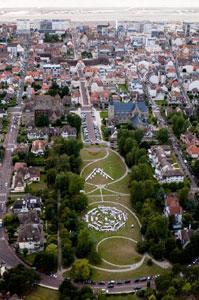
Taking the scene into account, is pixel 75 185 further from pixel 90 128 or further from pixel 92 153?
pixel 90 128

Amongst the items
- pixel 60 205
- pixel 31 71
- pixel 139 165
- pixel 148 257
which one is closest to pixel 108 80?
pixel 31 71

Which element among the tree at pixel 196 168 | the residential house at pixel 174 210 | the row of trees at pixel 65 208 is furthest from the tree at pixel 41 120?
the residential house at pixel 174 210

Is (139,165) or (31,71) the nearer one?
(139,165)

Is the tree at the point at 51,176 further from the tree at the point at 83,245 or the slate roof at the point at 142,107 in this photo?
the slate roof at the point at 142,107

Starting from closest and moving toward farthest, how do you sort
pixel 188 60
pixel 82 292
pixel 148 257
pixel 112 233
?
pixel 82 292 → pixel 148 257 → pixel 112 233 → pixel 188 60

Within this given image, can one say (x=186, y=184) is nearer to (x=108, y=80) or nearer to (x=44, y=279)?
(x=44, y=279)
